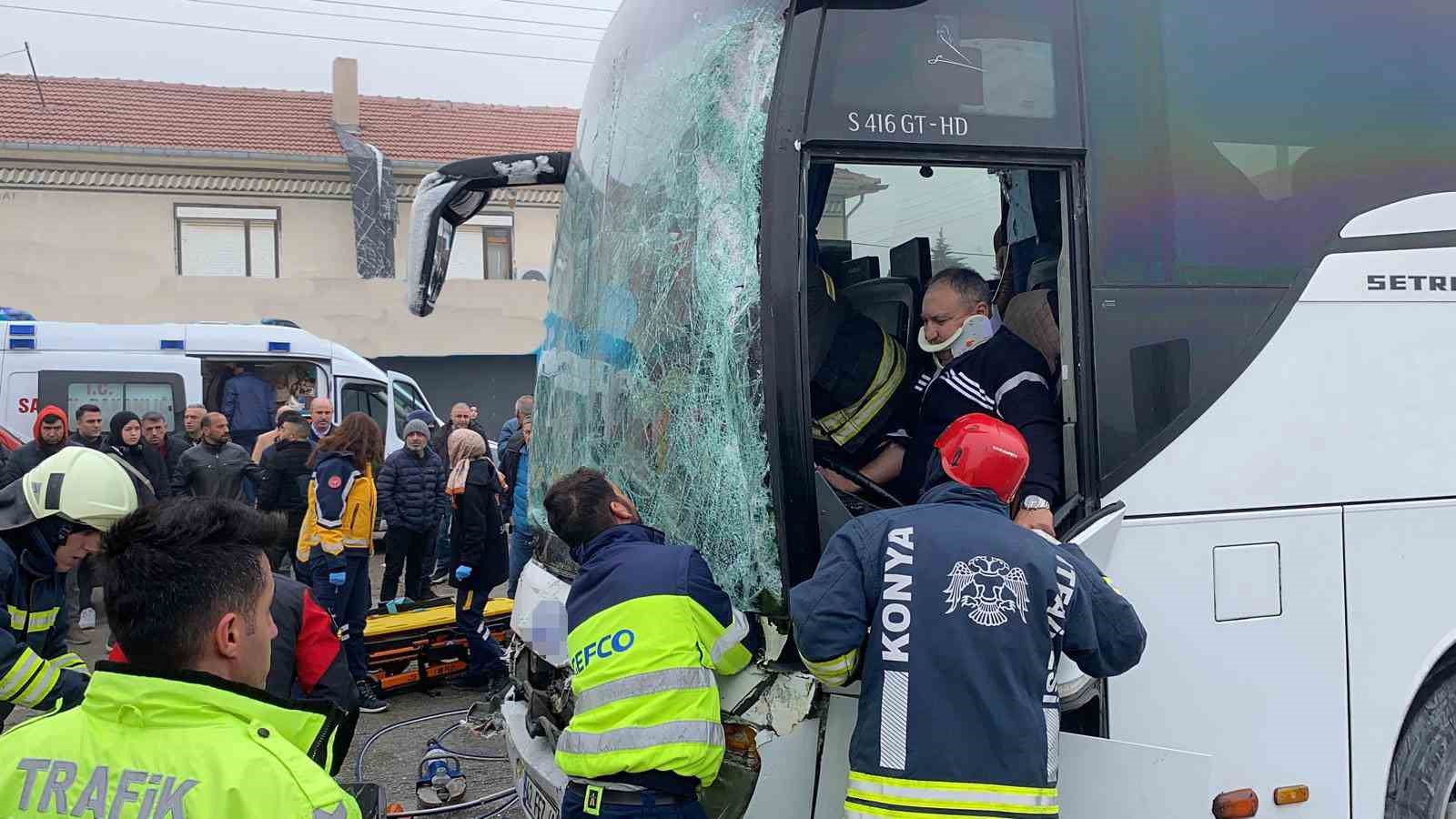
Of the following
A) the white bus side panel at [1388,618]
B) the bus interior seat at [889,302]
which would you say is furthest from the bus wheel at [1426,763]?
the bus interior seat at [889,302]

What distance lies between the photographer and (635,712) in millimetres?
3340

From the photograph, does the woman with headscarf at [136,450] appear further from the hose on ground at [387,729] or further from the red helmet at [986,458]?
the red helmet at [986,458]

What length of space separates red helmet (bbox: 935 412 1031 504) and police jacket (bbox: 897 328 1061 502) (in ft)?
1.51

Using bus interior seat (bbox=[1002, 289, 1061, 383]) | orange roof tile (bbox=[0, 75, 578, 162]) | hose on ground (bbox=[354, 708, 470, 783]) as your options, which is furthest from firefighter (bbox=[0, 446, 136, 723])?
orange roof tile (bbox=[0, 75, 578, 162])

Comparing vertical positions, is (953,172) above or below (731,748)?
above

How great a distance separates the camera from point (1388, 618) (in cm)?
398

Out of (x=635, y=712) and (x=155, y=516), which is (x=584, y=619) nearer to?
(x=635, y=712)

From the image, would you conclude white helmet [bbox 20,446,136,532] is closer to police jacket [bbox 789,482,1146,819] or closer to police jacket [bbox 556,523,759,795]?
police jacket [bbox 556,523,759,795]

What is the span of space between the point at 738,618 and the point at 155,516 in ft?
5.93

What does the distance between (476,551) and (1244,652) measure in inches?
219

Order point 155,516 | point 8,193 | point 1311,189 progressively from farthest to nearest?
point 8,193 < point 1311,189 < point 155,516

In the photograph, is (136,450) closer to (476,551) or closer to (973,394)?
(476,551)

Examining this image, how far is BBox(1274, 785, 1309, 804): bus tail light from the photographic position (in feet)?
12.5

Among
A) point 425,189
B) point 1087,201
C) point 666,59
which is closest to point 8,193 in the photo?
point 425,189
